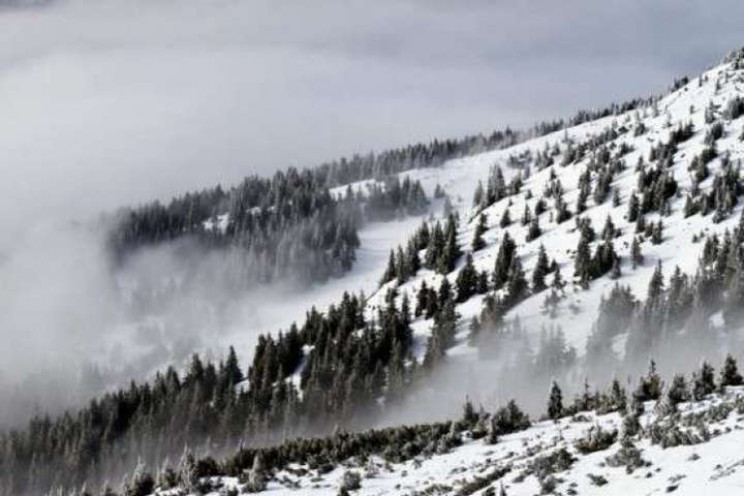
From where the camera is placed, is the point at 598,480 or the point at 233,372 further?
the point at 233,372

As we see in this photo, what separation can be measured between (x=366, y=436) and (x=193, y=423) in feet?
305

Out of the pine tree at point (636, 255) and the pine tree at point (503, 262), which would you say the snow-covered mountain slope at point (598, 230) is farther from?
the pine tree at point (503, 262)

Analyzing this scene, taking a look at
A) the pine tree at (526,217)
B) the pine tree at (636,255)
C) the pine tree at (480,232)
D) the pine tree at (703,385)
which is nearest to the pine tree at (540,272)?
the pine tree at (636,255)

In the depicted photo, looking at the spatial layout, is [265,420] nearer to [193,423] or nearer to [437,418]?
[193,423]

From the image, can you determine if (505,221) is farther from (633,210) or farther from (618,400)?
(618,400)

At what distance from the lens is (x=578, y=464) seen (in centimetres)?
3309

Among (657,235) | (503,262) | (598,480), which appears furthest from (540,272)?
(598,480)

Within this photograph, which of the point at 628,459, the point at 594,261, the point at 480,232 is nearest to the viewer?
the point at 628,459

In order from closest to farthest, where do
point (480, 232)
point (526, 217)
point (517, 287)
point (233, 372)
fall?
point (517, 287) → point (233, 372) → point (526, 217) → point (480, 232)

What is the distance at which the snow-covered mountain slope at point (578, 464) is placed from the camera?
91.5 feet

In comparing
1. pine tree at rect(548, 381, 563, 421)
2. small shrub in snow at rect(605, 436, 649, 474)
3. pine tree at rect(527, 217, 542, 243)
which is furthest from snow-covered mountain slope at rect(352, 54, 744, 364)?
small shrub in snow at rect(605, 436, 649, 474)

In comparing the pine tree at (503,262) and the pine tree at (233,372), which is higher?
the pine tree at (503,262)

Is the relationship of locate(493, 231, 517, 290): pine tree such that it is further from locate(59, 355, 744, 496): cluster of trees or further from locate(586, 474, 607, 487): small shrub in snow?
locate(586, 474, 607, 487): small shrub in snow

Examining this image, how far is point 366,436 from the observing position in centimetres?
5744
